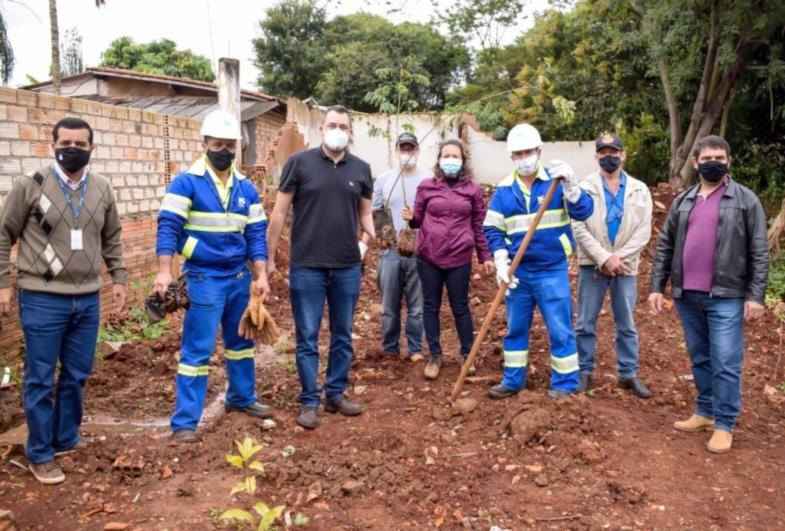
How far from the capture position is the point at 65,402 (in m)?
4.09

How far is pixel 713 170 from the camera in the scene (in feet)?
13.9

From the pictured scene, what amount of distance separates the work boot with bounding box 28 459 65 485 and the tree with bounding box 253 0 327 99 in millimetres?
26221

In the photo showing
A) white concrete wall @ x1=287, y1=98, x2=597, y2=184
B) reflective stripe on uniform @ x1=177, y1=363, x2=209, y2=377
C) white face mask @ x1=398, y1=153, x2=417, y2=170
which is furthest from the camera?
white concrete wall @ x1=287, y1=98, x2=597, y2=184

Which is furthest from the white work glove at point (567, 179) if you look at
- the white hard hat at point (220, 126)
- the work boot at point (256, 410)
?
the work boot at point (256, 410)

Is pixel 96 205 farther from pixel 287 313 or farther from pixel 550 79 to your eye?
pixel 550 79

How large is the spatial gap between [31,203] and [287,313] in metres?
4.83

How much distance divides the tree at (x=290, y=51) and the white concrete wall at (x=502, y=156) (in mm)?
12956

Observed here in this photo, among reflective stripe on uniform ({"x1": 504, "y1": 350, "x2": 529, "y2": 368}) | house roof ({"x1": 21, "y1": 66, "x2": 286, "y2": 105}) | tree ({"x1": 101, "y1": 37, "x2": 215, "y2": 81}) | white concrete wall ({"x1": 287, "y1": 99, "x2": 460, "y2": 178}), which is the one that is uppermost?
tree ({"x1": 101, "y1": 37, "x2": 215, "y2": 81})

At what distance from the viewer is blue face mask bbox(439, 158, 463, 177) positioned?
5340 millimetres

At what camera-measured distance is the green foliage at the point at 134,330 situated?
6957 millimetres

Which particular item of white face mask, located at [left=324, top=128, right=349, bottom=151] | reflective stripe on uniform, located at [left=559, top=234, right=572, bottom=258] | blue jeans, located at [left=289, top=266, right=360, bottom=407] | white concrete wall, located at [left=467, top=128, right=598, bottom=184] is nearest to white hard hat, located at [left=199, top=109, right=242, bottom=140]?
white face mask, located at [left=324, top=128, right=349, bottom=151]

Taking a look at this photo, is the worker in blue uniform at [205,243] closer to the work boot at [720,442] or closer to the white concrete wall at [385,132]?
the work boot at [720,442]

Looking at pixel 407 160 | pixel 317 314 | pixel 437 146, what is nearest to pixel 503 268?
pixel 317 314

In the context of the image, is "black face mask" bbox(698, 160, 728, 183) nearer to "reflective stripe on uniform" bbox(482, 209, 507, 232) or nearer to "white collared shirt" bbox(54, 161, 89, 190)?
"reflective stripe on uniform" bbox(482, 209, 507, 232)
